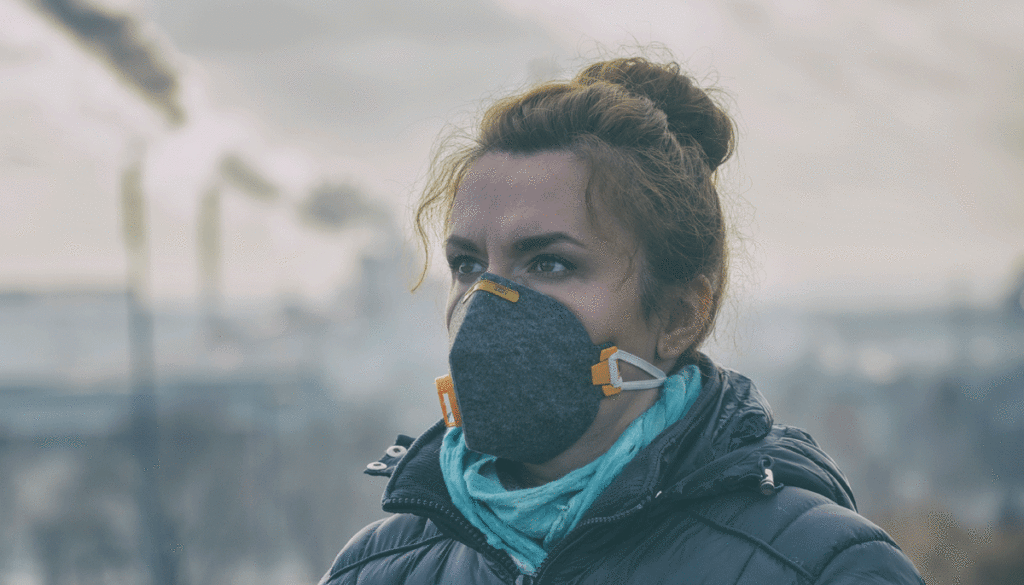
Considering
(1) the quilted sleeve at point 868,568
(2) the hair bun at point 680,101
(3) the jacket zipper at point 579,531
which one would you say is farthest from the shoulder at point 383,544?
(2) the hair bun at point 680,101

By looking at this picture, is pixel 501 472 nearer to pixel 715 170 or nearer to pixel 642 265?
pixel 642 265

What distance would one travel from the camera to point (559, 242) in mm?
1622

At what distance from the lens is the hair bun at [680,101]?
184 centimetres

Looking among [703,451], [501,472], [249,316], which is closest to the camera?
[703,451]

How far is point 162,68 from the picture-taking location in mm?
19625

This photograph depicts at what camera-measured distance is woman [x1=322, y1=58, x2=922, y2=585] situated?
1468 millimetres

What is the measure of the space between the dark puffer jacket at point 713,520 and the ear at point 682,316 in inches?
4.2

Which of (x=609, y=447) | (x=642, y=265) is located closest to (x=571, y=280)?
(x=642, y=265)

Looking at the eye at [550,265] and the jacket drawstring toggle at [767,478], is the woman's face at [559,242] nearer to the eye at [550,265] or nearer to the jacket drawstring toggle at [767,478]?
the eye at [550,265]

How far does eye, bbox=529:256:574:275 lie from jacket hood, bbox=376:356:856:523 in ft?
1.27

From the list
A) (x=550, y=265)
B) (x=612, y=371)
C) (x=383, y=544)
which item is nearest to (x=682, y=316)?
(x=612, y=371)

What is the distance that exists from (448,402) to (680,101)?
87 centimetres

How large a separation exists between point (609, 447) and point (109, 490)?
3209cm

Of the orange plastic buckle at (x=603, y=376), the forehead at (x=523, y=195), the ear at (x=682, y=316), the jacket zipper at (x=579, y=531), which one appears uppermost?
the forehead at (x=523, y=195)
